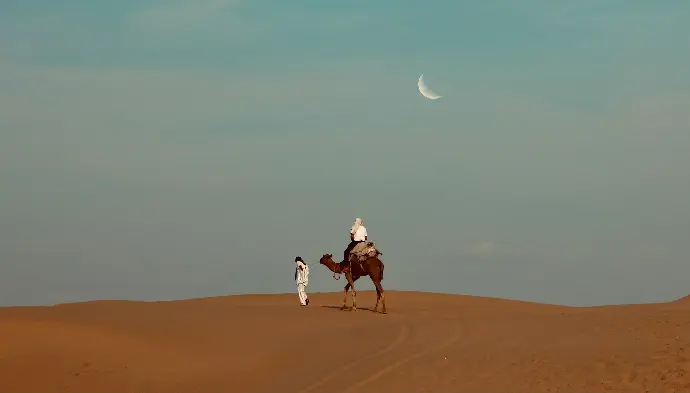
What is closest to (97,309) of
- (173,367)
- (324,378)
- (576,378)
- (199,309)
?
(199,309)

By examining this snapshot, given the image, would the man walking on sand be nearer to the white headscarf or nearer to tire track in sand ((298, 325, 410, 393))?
the white headscarf

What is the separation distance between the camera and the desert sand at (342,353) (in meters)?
19.6

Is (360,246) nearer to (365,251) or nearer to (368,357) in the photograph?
(365,251)

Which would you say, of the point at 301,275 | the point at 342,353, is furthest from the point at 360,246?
the point at 342,353

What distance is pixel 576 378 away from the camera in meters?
19.3

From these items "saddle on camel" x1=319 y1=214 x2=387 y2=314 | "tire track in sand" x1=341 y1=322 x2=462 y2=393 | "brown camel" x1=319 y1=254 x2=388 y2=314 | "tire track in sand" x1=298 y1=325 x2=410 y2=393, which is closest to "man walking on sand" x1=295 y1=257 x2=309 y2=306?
"brown camel" x1=319 y1=254 x2=388 y2=314

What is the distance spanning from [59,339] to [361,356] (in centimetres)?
702

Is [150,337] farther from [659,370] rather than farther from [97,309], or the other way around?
[659,370]

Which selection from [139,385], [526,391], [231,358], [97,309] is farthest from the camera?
[97,309]

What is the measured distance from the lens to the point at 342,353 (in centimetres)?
2339

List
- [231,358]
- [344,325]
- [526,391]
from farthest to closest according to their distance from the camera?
1. [344,325]
2. [231,358]
3. [526,391]

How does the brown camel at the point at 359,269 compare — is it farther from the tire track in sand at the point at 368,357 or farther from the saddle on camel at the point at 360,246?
the tire track in sand at the point at 368,357

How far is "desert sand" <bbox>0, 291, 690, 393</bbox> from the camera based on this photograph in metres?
19.6

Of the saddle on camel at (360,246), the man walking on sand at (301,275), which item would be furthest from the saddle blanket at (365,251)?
the man walking on sand at (301,275)
